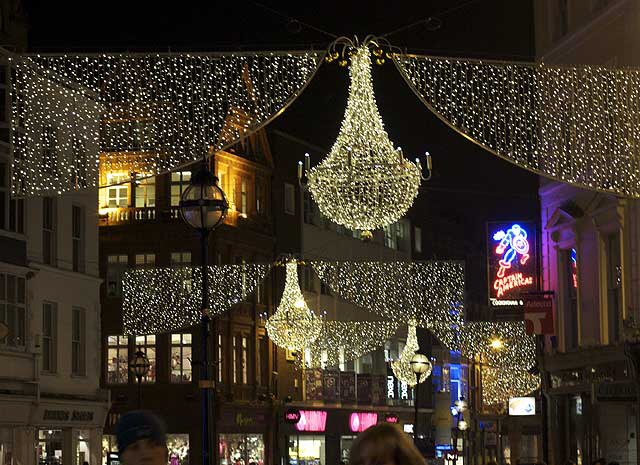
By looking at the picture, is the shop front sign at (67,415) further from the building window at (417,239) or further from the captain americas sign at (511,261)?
the building window at (417,239)

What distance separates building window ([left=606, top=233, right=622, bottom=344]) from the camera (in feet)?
112

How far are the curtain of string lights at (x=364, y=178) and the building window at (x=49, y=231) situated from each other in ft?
66.8

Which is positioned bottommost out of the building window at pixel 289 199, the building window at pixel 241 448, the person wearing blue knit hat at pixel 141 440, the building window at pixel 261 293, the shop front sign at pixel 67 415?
the building window at pixel 241 448

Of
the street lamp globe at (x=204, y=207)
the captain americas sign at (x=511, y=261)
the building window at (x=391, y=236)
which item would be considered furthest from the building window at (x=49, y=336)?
the building window at (x=391, y=236)

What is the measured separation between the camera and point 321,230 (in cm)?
7575

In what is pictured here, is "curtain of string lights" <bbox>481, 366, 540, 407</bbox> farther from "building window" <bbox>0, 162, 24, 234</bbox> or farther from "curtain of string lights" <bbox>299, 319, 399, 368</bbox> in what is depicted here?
"building window" <bbox>0, 162, 24, 234</bbox>

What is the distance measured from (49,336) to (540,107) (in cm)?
2496

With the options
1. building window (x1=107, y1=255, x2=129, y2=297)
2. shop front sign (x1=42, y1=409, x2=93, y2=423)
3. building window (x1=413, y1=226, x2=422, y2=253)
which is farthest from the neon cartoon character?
building window (x1=413, y1=226, x2=422, y2=253)

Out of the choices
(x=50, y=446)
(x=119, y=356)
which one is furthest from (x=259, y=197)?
(x=50, y=446)

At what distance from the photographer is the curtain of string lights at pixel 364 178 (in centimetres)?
2198

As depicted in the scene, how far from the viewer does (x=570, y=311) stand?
→ 38625 mm

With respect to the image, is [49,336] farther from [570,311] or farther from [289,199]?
[289,199]

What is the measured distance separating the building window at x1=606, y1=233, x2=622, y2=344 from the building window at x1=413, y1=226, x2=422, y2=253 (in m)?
53.8

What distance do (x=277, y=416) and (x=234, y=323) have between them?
227 inches
